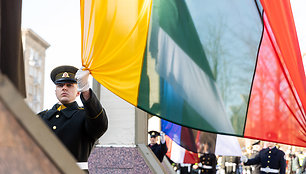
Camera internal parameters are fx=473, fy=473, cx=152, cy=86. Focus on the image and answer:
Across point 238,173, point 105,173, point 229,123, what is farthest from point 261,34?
point 238,173

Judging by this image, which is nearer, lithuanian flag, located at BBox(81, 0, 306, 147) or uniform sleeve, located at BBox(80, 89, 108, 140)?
uniform sleeve, located at BBox(80, 89, 108, 140)

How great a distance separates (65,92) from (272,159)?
28.5ft

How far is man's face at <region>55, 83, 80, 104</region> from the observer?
3.45 meters

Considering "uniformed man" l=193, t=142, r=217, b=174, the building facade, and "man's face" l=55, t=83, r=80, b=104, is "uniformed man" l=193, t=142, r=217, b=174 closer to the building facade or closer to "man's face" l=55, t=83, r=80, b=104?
"man's face" l=55, t=83, r=80, b=104

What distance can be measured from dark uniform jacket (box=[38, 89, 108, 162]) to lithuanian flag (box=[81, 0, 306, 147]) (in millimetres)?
337

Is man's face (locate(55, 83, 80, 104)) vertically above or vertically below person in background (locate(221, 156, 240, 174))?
above

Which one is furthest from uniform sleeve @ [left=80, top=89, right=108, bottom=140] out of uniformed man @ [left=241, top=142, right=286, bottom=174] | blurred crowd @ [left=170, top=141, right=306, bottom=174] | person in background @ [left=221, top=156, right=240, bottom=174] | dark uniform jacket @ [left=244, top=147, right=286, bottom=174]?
person in background @ [left=221, top=156, right=240, bottom=174]

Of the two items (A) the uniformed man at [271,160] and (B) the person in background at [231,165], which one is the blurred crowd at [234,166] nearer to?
(B) the person in background at [231,165]

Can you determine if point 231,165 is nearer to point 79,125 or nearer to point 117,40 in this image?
point 117,40

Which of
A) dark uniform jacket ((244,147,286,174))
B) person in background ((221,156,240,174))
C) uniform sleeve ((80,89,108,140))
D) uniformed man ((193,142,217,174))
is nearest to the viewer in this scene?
uniform sleeve ((80,89,108,140))

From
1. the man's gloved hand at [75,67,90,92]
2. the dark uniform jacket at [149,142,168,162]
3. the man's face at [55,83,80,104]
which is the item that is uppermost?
the man's gloved hand at [75,67,90,92]

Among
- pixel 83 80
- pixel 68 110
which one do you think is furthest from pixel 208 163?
pixel 83 80

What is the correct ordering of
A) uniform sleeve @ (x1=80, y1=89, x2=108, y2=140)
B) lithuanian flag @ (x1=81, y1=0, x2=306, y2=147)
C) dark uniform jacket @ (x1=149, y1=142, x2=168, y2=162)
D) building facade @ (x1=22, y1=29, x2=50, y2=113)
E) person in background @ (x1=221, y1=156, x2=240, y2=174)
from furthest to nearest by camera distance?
building facade @ (x1=22, y1=29, x2=50, y2=113)
person in background @ (x1=221, y1=156, x2=240, y2=174)
dark uniform jacket @ (x1=149, y1=142, x2=168, y2=162)
lithuanian flag @ (x1=81, y1=0, x2=306, y2=147)
uniform sleeve @ (x1=80, y1=89, x2=108, y2=140)

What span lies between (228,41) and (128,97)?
1047 mm
